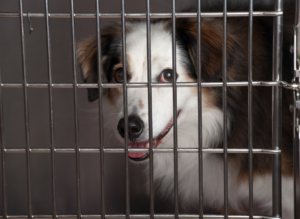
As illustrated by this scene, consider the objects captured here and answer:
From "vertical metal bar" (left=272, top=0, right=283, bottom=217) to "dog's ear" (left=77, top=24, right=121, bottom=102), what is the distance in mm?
949

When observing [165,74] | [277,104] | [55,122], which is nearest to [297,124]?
[277,104]

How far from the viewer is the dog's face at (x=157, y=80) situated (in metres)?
1.43

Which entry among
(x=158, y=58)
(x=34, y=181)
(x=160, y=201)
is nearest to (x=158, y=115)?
(x=158, y=58)

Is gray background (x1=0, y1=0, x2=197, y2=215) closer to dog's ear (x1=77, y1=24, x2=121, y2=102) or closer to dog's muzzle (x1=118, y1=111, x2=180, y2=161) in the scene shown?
dog's ear (x1=77, y1=24, x2=121, y2=102)

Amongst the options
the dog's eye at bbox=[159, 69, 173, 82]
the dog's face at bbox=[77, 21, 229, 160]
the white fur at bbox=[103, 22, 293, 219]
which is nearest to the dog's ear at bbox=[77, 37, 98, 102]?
the dog's face at bbox=[77, 21, 229, 160]

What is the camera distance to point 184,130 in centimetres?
175

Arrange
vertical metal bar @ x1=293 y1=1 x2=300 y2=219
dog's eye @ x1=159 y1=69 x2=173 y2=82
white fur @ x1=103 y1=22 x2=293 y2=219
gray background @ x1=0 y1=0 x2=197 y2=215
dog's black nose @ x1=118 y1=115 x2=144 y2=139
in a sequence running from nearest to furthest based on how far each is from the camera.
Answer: vertical metal bar @ x1=293 y1=1 x2=300 y2=219 → dog's black nose @ x1=118 y1=115 x2=144 y2=139 → white fur @ x1=103 y1=22 x2=293 y2=219 → dog's eye @ x1=159 y1=69 x2=173 y2=82 → gray background @ x1=0 y1=0 x2=197 y2=215

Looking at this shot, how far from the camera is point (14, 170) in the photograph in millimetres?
1881

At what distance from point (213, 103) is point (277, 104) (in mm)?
651

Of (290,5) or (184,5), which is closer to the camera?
(290,5)

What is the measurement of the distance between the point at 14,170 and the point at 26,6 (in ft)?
2.59

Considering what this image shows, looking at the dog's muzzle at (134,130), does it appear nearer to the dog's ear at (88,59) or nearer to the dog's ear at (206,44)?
the dog's ear at (206,44)

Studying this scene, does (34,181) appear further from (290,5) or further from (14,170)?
(290,5)

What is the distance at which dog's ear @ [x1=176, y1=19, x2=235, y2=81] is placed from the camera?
4.87 feet
